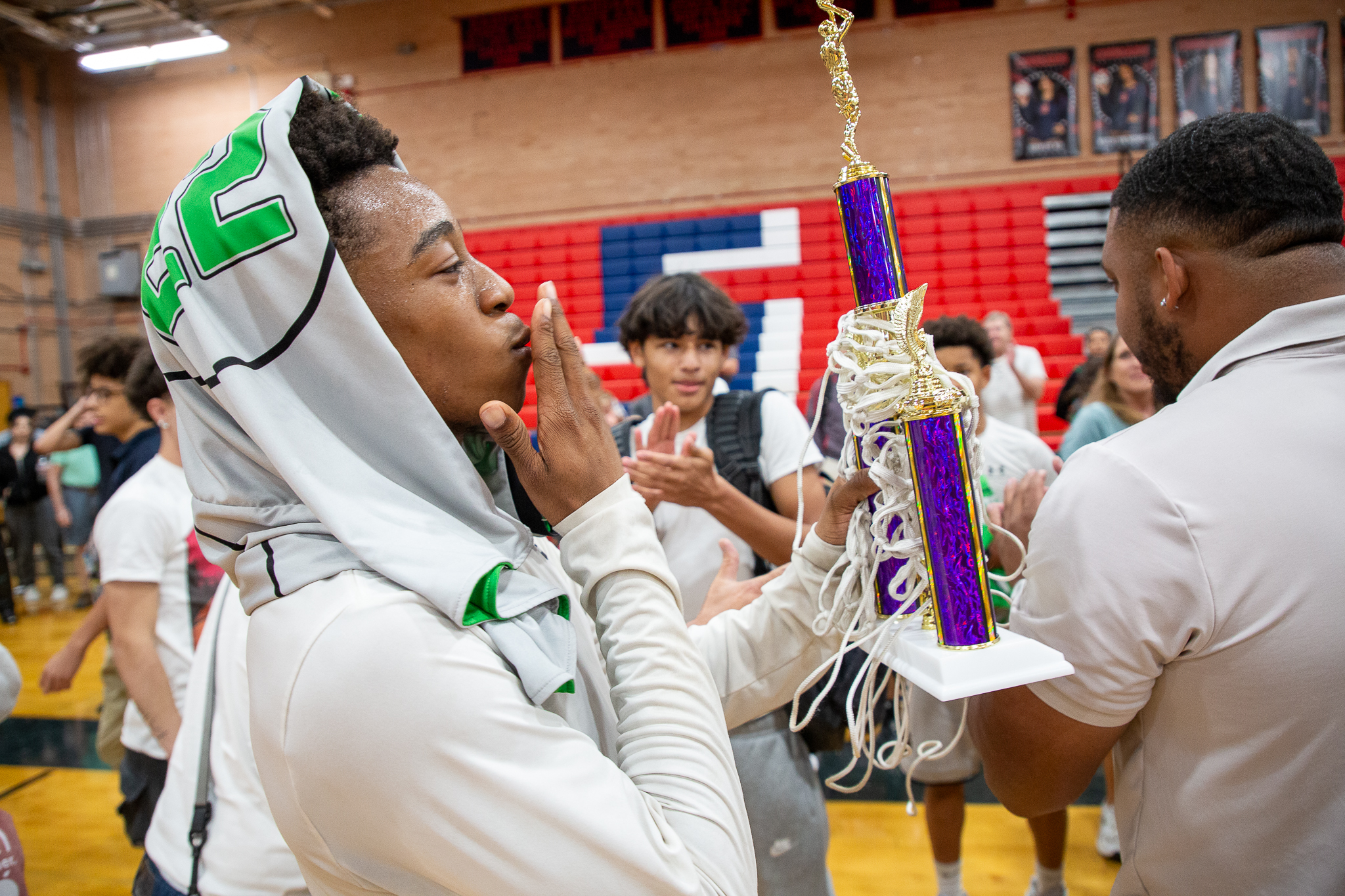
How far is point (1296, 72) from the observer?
28.9ft

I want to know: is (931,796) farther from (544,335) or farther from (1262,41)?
(1262,41)

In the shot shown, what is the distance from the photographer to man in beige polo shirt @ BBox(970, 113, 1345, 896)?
34.9 inches

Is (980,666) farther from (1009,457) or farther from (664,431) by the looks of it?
(1009,457)

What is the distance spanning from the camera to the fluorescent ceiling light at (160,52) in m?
10.6

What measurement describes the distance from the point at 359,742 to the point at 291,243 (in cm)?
43

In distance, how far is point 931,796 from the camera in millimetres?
2262

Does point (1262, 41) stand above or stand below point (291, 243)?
above

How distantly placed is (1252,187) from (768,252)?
9013 millimetres

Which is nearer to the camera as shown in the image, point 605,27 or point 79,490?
point 79,490

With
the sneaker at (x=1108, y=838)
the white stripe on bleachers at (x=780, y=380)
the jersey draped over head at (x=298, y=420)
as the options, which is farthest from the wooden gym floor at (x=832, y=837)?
the white stripe on bleachers at (x=780, y=380)

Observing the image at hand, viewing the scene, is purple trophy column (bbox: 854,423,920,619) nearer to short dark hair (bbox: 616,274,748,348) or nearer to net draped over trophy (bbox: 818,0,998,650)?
net draped over trophy (bbox: 818,0,998,650)

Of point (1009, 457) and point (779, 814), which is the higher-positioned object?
point (1009, 457)

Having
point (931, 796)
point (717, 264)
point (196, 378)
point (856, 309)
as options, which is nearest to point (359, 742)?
point (196, 378)

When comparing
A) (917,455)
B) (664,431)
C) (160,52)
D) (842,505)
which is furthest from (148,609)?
(160,52)
